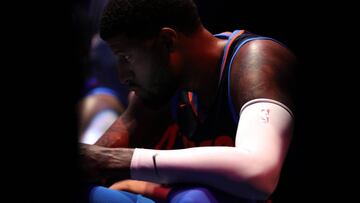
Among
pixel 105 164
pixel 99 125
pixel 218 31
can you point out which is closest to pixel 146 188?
pixel 105 164

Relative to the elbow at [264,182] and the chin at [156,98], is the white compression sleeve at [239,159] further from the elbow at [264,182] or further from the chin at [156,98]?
the chin at [156,98]

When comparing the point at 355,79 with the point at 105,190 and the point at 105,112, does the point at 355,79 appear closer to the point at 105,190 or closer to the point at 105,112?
the point at 105,190

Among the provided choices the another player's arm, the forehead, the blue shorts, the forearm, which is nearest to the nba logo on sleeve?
the forearm

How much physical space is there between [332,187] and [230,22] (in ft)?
3.38

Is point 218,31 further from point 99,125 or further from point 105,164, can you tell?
point 105,164

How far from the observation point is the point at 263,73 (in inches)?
61.8

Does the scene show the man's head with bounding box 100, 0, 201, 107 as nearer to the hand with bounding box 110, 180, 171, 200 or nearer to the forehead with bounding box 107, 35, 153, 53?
the forehead with bounding box 107, 35, 153, 53

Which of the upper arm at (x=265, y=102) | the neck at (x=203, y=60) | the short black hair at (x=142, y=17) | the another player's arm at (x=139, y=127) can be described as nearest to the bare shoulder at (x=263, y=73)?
the upper arm at (x=265, y=102)

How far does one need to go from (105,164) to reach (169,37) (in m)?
0.56

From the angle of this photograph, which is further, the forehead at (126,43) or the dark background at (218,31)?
the forehead at (126,43)

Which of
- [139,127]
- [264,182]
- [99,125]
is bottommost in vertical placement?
[99,125]

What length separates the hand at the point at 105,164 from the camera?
1.49 metres

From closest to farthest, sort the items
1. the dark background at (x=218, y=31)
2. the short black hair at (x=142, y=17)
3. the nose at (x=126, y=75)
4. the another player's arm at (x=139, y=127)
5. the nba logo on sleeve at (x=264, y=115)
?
the dark background at (x=218, y=31), the nba logo on sleeve at (x=264, y=115), the short black hair at (x=142, y=17), the nose at (x=126, y=75), the another player's arm at (x=139, y=127)

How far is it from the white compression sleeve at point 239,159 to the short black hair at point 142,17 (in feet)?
1.65
